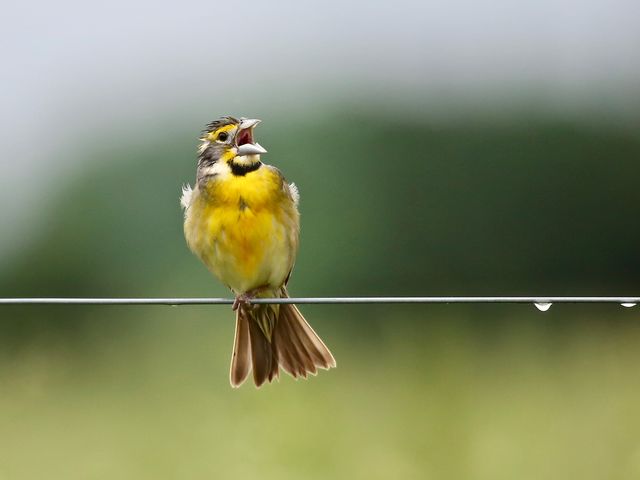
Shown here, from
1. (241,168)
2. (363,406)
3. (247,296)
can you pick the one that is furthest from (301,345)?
(363,406)

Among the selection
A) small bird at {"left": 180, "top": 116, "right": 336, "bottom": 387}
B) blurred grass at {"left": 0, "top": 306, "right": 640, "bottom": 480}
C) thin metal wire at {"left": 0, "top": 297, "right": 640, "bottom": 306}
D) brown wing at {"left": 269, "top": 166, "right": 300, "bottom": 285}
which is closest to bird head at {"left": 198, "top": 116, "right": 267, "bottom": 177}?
small bird at {"left": 180, "top": 116, "right": 336, "bottom": 387}

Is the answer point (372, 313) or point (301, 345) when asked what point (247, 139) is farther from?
point (372, 313)

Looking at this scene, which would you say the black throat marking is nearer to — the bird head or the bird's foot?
the bird head

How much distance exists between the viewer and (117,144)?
1936 cm

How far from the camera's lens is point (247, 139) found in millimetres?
Answer: 6500

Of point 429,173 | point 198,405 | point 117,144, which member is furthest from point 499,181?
point 198,405

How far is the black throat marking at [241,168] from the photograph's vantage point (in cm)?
634

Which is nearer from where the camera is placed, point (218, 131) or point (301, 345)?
point (218, 131)

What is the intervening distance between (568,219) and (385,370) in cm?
636

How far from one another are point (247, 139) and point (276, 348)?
94 centimetres

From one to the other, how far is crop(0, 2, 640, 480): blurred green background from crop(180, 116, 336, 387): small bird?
2.07 meters

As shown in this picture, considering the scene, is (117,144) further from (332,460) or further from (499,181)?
(332,460)

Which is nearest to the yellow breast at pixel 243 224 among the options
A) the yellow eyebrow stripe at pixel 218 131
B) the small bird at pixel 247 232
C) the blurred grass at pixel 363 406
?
the small bird at pixel 247 232

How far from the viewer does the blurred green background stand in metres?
9.11
